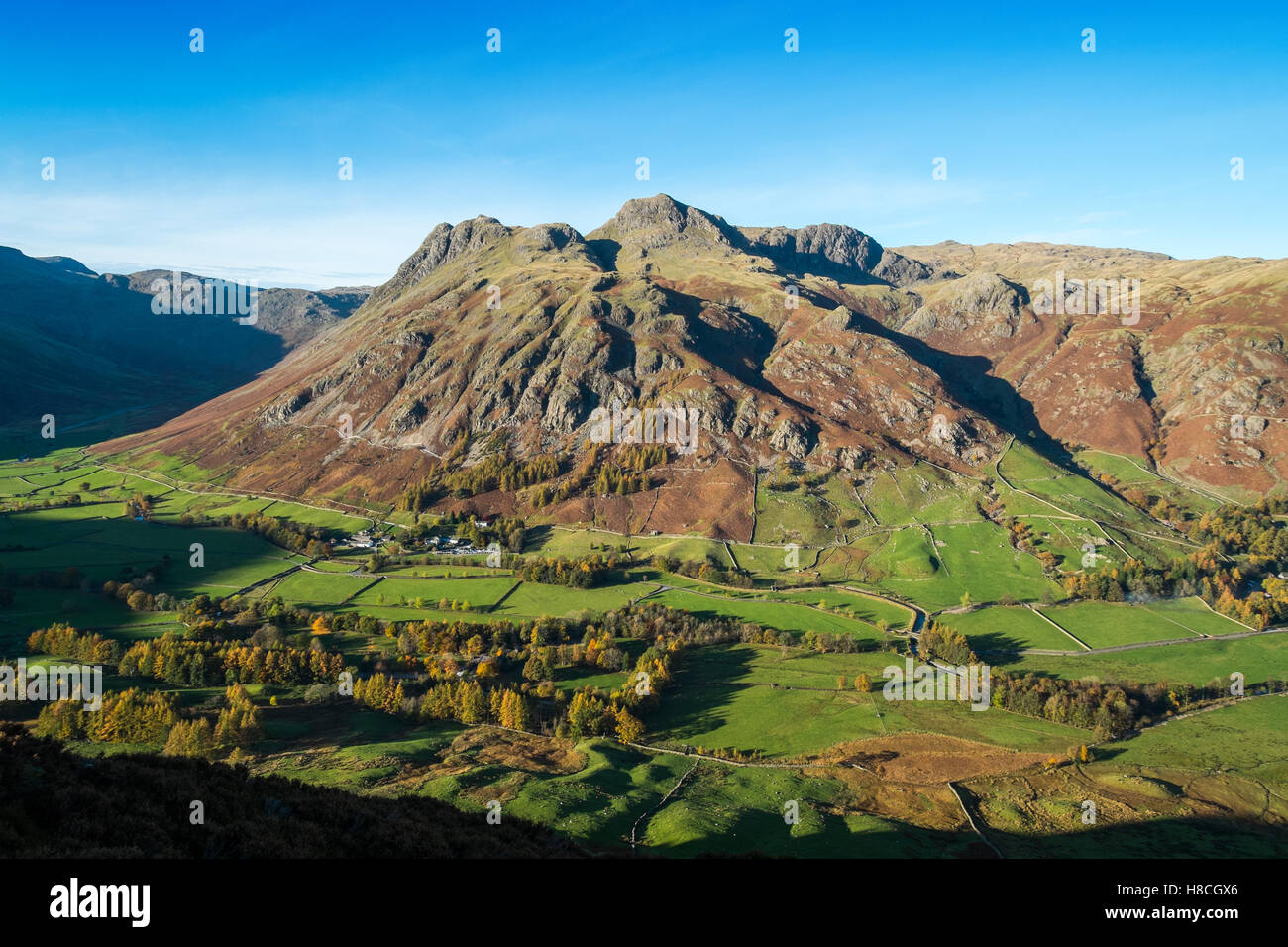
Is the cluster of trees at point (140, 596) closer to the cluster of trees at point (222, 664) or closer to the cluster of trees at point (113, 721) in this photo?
the cluster of trees at point (222, 664)

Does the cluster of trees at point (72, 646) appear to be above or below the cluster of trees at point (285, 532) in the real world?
below

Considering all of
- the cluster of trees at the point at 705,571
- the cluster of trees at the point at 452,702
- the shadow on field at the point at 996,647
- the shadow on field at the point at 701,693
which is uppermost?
the cluster of trees at the point at 705,571

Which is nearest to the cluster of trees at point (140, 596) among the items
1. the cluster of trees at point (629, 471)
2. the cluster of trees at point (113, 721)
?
the cluster of trees at point (113, 721)

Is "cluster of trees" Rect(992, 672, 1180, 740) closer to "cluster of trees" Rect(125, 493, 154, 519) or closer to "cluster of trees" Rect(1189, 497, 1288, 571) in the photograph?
"cluster of trees" Rect(1189, 497, 1288, 571)

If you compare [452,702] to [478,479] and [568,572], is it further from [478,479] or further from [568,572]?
[478,479]

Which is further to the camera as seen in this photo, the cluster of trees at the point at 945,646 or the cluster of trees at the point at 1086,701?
the cluster of trees at the point at 945,646
